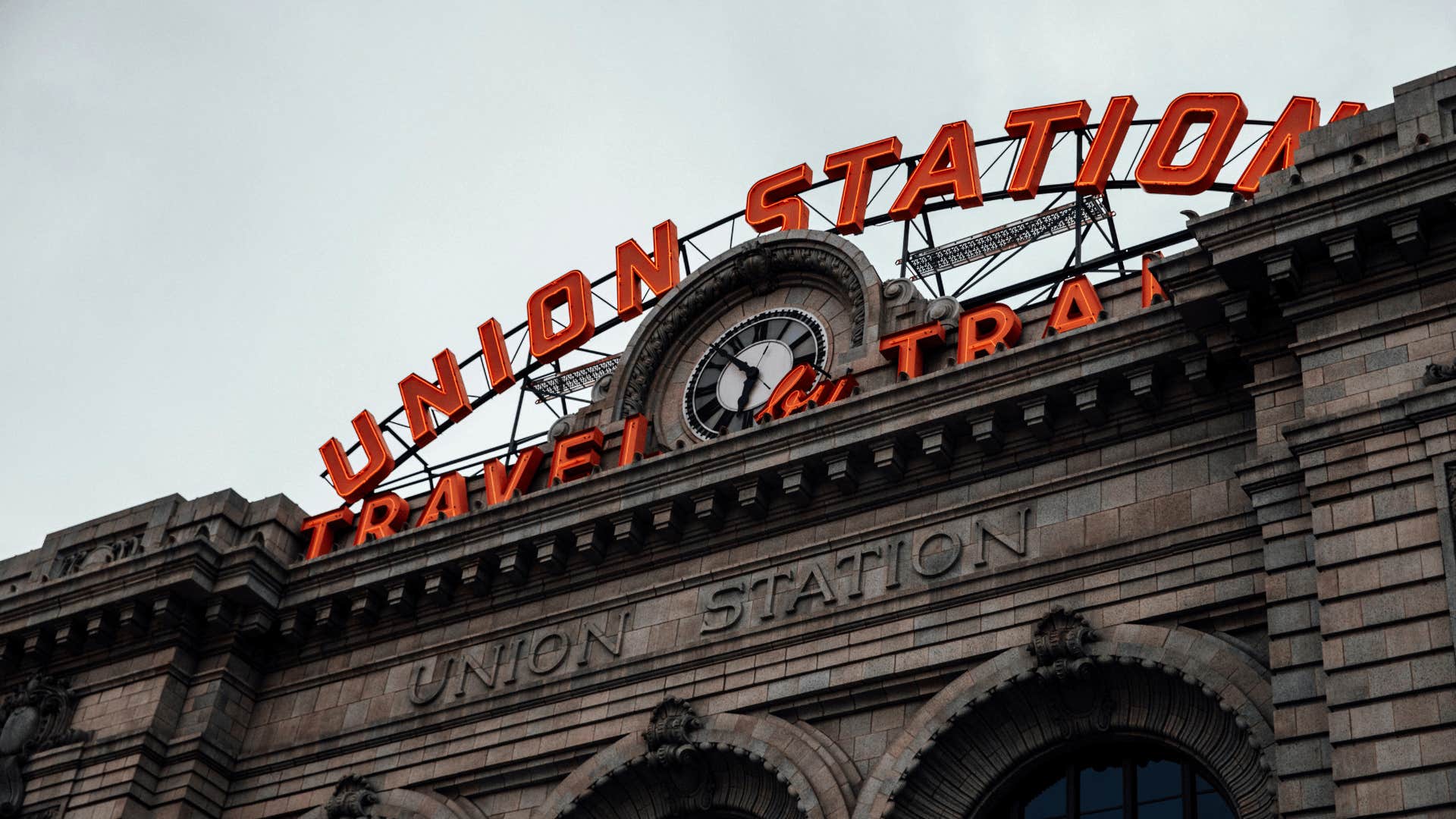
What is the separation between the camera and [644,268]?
44.6m

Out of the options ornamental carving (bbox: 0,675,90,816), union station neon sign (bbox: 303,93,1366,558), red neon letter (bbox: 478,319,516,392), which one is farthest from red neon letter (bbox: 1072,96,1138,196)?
ornamental carving (bbox: 0,675,90,816)

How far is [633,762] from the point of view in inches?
1267

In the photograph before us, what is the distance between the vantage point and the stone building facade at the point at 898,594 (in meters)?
26.1

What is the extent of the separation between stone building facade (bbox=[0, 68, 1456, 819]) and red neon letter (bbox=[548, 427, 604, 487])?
746 mm

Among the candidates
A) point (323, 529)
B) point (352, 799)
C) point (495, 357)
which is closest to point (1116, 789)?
point (352, 799)

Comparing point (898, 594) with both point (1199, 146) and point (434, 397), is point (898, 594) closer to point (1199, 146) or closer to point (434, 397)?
point (1199, 146)

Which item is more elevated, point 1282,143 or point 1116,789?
point 1282,143

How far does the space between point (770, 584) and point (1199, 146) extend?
1426 centimetres

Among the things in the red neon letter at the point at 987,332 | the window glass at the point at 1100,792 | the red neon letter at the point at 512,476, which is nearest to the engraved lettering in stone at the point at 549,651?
the red neon letter at the point at 512,476

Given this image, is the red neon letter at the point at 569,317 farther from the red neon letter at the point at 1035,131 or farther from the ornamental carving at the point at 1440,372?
the ornamental carving at the point at 1440,372

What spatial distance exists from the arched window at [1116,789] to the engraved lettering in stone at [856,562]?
4263mm

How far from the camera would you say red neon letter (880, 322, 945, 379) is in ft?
112

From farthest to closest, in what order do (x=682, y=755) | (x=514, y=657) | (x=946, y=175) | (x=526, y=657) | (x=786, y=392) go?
1. (x=946, y=175)
2. (x=786, y=392)
3. (x=514, y=657)
4. (x=526, y=657)
5. (x=682, y=755)

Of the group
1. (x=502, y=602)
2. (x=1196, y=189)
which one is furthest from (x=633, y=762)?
(x=1196, y=189)
